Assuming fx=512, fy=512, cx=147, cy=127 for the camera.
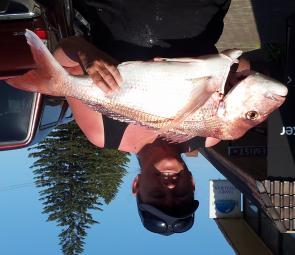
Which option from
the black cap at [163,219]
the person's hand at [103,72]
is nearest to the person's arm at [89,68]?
the person's hand at [103,72]

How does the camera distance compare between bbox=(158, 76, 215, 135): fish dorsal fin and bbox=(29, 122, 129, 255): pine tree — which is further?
bbox=(29, 122, 129, 255): pine tree

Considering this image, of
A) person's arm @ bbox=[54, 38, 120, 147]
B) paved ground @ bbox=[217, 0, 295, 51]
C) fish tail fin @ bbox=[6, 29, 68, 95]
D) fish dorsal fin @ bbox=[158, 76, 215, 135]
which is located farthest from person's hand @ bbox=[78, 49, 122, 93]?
paved ground @ bbox=[217, 0, 295, 51]

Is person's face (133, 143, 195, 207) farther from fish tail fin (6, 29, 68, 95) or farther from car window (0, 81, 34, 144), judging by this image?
car window (0, 81, 34, 144)

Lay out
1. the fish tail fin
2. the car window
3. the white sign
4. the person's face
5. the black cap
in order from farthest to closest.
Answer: the white sign → the car window → the black cap → the person's face → the fish tail fin

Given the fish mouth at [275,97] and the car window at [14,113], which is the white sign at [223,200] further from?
the fish mouth at [275,97]

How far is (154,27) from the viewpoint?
117 inches

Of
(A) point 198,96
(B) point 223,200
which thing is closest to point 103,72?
(A) point 198,96

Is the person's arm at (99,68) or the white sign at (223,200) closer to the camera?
the person's arm at (99,68)

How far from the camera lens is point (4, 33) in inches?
199

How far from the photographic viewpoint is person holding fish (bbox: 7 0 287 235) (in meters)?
2.41

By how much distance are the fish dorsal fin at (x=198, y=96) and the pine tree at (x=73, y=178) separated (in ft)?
53.5

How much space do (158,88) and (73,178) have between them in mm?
17046

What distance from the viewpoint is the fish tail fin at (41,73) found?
2.34 metres

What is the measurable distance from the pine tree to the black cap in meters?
15.3
